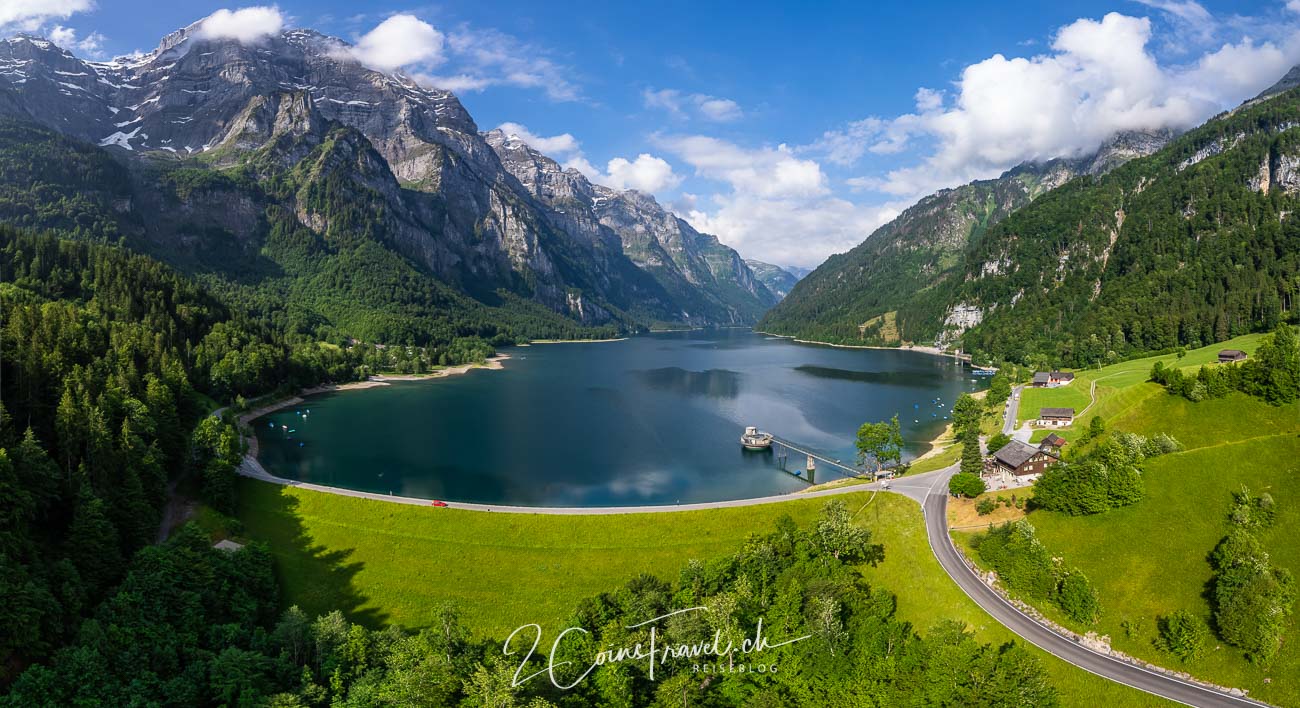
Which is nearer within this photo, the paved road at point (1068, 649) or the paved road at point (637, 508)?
the paved road at point (1068, 649)

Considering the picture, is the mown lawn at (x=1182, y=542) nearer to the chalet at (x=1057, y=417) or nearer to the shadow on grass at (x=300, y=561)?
the chalet at (x=1057, y=417)

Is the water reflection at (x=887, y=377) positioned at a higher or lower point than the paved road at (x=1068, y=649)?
higher

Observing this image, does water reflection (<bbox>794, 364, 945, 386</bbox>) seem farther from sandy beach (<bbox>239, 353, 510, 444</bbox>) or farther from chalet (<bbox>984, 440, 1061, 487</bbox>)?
sandy beach (<bbox>239, 353, 510, 444</bbox>)

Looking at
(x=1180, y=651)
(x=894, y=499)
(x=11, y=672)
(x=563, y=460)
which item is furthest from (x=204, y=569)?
(x=1180, y=651)

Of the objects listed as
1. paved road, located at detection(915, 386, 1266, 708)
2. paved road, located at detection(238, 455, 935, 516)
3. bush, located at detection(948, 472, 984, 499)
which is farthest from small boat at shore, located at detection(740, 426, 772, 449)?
paved road, located at detection(915, 386, 1266, 708)

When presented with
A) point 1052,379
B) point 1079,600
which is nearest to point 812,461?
point 1079,600

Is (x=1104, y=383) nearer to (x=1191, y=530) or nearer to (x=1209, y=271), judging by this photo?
(x=1191, y=530)

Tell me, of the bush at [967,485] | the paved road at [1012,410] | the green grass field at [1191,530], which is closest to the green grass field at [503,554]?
the bush at [967,485]
